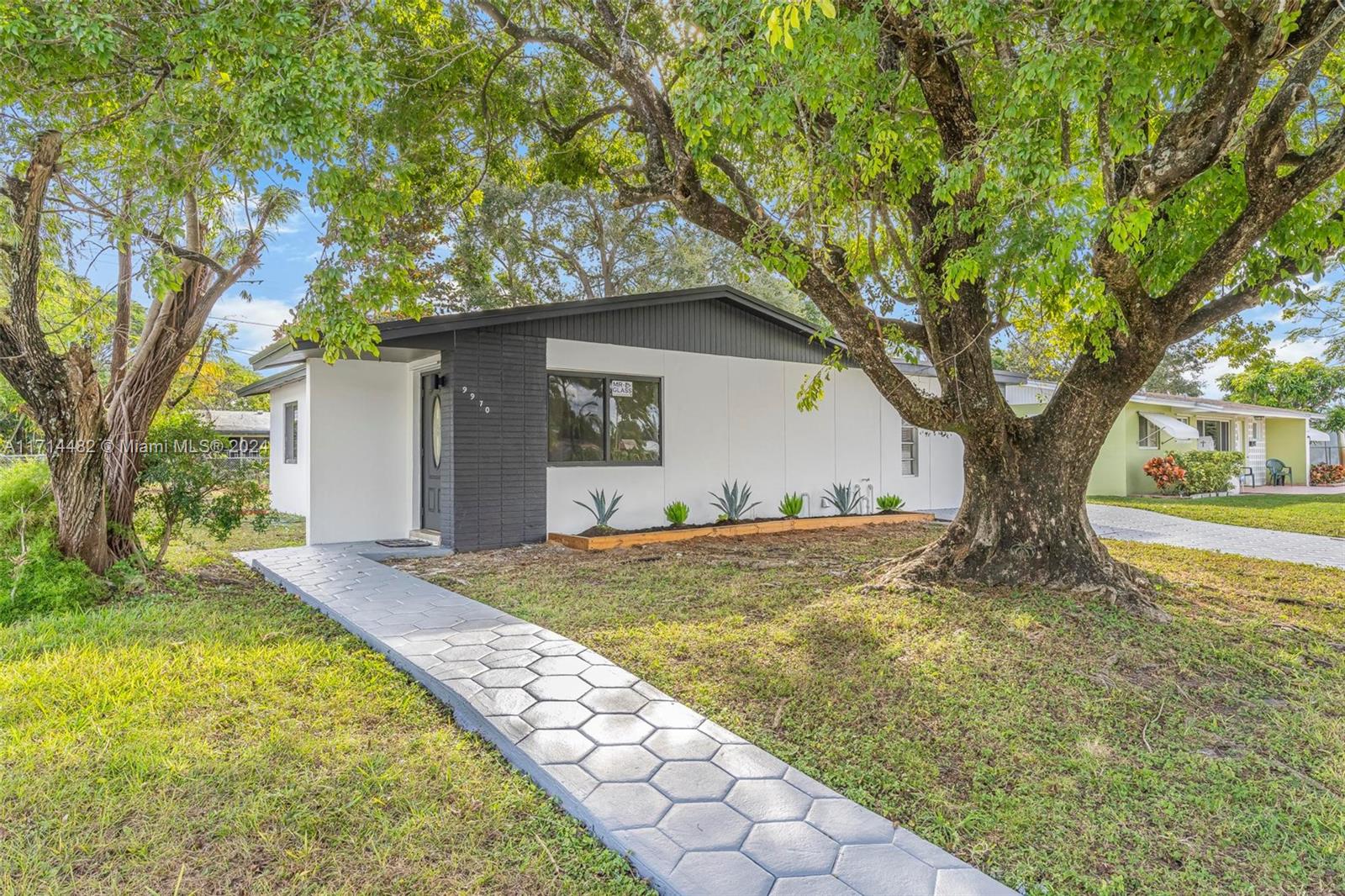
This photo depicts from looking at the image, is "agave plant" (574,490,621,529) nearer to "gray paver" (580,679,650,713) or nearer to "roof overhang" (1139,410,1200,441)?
"gray paver" (580,679,650,713)

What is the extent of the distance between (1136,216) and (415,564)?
6.96 meters

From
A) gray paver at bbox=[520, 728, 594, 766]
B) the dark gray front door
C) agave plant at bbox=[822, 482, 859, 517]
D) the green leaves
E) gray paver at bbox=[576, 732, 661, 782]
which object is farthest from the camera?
agave plant at bbox=[822, 482, 859, 517]

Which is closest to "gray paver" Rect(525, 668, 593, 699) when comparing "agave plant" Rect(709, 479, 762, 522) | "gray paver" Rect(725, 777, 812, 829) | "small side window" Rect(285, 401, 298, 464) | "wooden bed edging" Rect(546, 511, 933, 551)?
"gray paver" Rect(725, 777, 812, 829)

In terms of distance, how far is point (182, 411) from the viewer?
6.80 metres

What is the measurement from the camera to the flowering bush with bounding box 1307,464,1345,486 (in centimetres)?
2334

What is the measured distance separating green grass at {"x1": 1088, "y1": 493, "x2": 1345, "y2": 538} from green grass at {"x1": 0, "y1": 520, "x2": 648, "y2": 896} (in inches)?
524

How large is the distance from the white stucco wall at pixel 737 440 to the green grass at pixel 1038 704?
296 cm

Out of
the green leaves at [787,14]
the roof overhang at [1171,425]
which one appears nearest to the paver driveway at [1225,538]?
the roof overhang at [1171,425]

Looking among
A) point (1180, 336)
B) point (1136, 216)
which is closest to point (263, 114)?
point (1136, 216)

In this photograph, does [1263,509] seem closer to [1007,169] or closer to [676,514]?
[676,514]

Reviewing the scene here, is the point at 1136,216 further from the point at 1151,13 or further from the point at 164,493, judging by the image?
the point at 164,493

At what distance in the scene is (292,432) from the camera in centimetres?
1266

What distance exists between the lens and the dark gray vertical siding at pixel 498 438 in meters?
8.19

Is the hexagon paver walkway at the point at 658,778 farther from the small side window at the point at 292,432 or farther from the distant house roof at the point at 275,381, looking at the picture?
the small side window at the point at 292,432
